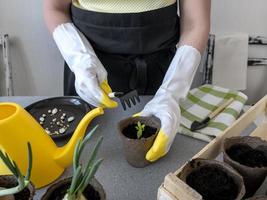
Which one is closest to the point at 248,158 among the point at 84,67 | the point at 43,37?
the point at 84,67

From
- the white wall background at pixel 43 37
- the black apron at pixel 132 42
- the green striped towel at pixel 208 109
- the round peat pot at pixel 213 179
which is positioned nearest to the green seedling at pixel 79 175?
the round peat pot at pixel 213 179

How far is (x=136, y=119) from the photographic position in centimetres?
67

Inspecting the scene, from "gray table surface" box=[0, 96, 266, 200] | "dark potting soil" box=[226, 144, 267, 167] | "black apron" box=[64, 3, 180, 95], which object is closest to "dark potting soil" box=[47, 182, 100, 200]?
"gray table surface" box=[0, 96, 266, 200]

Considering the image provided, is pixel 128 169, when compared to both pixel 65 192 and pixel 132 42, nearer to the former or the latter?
pixel 65 192

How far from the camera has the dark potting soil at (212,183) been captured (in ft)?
1.50

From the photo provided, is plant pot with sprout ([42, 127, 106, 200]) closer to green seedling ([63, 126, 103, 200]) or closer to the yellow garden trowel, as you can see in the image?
green seedling ([63, 126, 103, 200])

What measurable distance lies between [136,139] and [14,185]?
228 millimetres

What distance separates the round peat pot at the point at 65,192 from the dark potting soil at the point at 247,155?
0.68 feet

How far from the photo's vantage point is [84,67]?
0.81m

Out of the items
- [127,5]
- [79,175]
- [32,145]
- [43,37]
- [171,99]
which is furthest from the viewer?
[43,37]

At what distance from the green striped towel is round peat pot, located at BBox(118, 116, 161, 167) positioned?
4.7 inches

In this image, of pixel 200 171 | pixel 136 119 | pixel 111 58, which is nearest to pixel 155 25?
pixel 111 58

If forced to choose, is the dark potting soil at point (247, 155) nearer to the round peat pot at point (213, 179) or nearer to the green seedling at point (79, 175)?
the round peat pot at point (213, 179)

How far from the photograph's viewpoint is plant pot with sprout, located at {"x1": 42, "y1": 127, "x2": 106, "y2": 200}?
445 millimetres
